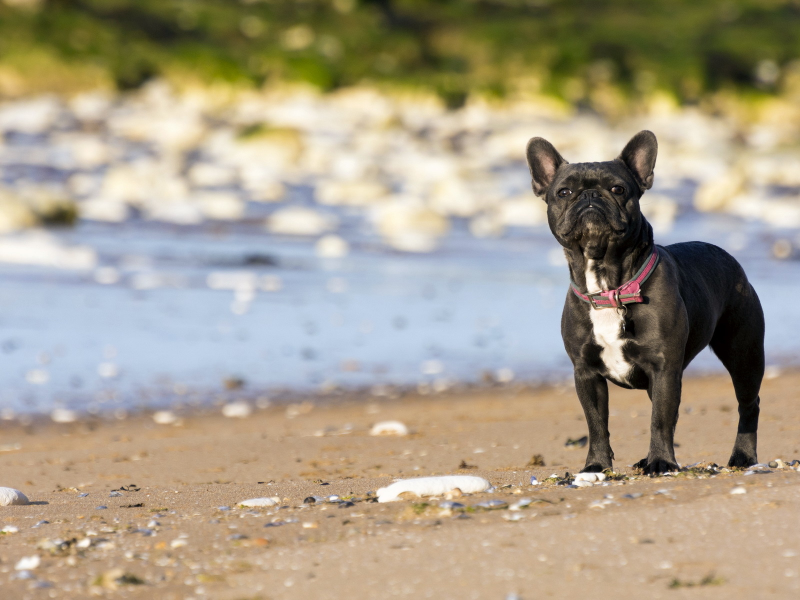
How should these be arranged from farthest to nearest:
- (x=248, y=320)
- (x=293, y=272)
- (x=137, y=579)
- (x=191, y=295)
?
1. (x=293, y=272)
2. (x=191, y=295)
3. (x=248, y=320)
4. (x=137, y=579)

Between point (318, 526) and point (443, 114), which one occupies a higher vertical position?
point (443, 114)

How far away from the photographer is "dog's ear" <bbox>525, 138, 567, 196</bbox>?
5.32 meters

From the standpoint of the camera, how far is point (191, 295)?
11.4 meters

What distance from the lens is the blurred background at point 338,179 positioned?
9.35m

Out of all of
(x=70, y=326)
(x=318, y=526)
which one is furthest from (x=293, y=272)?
(x=318, y=526)

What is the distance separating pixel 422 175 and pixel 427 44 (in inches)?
870

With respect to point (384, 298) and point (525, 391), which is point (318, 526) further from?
point (384, 298)

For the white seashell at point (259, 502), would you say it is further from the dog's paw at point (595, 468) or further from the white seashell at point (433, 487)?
the dog's paw at point (595, 468)

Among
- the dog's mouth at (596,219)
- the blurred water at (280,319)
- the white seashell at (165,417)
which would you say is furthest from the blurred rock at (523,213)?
the dog's mouth at (596,219)

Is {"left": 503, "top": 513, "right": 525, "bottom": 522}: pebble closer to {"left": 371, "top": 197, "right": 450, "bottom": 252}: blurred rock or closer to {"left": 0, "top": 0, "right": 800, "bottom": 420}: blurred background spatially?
{"left": 0, "top": 0, "right": 800, "bottom": 420}: blurred background

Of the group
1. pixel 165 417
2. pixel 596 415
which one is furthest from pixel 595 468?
pixel 165 417

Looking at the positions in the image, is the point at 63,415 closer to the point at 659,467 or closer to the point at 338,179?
the point at 659,467

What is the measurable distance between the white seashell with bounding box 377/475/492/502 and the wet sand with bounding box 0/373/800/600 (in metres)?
0.09

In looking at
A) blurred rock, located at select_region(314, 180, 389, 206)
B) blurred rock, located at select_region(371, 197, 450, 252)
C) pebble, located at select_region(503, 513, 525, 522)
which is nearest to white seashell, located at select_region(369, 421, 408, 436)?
pebble, located at select_region(503, 513, 525, 522)
